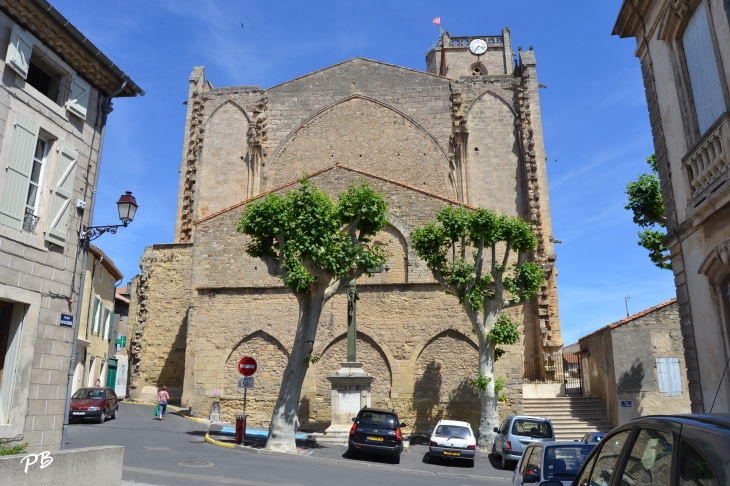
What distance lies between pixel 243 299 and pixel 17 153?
13164 millimetres

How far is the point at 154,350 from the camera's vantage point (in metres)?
25.7

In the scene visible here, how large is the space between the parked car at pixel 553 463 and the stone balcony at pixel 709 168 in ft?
12.9

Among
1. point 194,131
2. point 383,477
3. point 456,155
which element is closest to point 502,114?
point 456,155

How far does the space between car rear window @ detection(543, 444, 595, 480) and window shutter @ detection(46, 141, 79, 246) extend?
28.7ft

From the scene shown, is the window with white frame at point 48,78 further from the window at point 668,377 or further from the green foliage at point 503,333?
the window at point 668,377

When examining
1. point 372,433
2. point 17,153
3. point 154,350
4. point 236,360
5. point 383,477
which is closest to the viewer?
point 17,153

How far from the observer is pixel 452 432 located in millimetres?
15461

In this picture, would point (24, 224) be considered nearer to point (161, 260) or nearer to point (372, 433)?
point (372, 433)

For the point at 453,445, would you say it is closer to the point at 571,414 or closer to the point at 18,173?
the point at 571,414

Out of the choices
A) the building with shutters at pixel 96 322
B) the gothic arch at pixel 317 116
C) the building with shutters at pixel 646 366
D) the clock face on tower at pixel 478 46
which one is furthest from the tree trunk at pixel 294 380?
the clock face on tower at pixel 478 46

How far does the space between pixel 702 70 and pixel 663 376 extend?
13898 mm

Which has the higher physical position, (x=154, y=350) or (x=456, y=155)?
(x=456, y=155)

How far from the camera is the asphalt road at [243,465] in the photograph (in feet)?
34.4

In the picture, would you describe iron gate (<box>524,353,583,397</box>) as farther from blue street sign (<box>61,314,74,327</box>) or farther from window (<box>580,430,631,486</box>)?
window (<box>580,430,631,486</box>)
